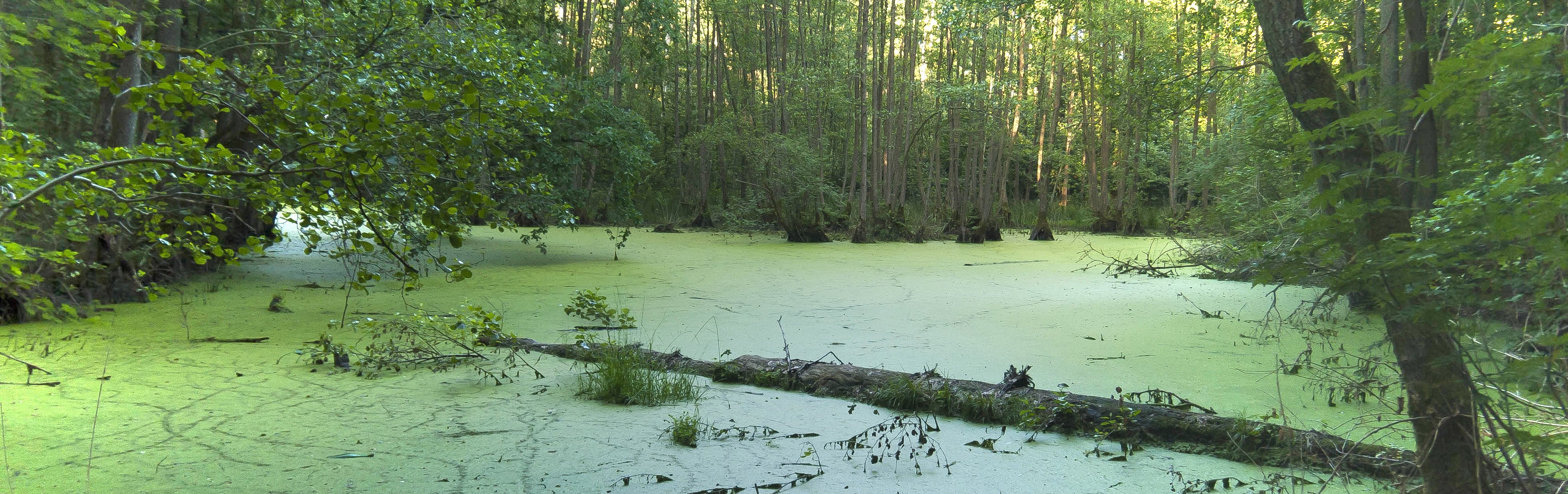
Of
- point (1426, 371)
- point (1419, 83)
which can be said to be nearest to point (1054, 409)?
point (1426, 371)

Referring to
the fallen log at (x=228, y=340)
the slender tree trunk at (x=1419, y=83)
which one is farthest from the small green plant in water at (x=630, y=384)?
the slender tree trunk at (x=1419, y=83)

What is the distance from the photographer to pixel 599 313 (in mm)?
4516

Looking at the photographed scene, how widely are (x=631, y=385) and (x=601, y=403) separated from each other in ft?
0.40

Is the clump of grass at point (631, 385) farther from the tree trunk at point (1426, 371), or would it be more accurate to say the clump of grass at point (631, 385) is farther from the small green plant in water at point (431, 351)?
the tree trunk at point (1426, 371)

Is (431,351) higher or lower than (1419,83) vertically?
lower

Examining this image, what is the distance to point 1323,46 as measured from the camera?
251 inches

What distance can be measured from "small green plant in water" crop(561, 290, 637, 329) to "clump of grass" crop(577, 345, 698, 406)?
0.97 m

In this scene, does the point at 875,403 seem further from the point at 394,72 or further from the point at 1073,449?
the point at 394,72

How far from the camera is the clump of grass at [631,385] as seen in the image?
3.02 metres

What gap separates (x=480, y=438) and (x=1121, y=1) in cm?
1270

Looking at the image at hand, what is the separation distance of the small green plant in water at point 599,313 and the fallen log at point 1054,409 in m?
0.53

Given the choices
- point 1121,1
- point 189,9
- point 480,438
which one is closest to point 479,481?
point 480,438

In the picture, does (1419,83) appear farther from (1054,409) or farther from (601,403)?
(601,403)

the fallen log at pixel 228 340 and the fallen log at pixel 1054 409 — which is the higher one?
the fallen log at pixel 1054 409
